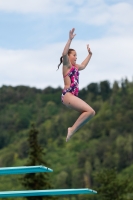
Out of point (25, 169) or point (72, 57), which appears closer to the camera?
point (25, 169)

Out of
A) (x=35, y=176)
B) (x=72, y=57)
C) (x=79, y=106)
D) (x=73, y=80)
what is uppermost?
(x=35, y=176)

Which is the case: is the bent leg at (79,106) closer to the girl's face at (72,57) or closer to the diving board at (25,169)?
the girl's face at (72,57)

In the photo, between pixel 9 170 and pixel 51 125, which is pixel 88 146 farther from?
pixel 9 170

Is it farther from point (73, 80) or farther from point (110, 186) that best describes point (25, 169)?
point (110, 186)

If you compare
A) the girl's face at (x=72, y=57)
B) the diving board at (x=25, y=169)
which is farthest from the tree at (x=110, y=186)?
the girl's face at (x=72, y=57)

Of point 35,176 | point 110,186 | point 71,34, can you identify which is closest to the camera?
point 71,34

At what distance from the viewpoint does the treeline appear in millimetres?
146125

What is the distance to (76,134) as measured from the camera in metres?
167

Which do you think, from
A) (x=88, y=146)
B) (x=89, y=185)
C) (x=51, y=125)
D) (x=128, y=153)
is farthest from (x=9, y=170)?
(x=51, y=125)

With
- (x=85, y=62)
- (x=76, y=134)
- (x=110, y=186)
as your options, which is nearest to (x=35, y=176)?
(x=110, y=186)

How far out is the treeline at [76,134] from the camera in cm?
14612

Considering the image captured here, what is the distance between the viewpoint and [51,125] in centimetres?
17562

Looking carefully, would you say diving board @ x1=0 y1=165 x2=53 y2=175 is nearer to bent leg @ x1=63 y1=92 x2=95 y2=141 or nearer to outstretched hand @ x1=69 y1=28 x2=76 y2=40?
bent leg @ x1=63 y1=92 x2=95 y2=141

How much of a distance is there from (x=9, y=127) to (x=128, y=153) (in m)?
40.9
